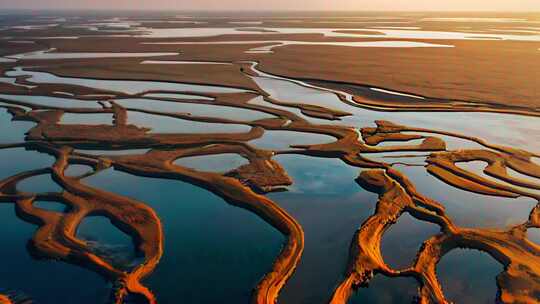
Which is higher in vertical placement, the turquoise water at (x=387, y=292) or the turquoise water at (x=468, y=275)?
the turquoise water at (x=468, y=275)

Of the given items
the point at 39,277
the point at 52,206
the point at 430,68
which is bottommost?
the point at 39,277

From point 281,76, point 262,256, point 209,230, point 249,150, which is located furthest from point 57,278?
point 281,76

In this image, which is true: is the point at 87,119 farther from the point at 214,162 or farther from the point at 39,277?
the point at 39,277

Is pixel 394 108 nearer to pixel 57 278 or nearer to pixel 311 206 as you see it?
pixel 311 206

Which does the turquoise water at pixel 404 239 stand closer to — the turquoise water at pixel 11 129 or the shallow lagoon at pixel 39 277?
the shallow lagoon at pixel 39 277

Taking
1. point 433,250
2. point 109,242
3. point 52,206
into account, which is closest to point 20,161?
point 52,206

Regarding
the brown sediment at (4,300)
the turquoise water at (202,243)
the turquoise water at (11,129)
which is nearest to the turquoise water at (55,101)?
the turquoise water at (11,129)
